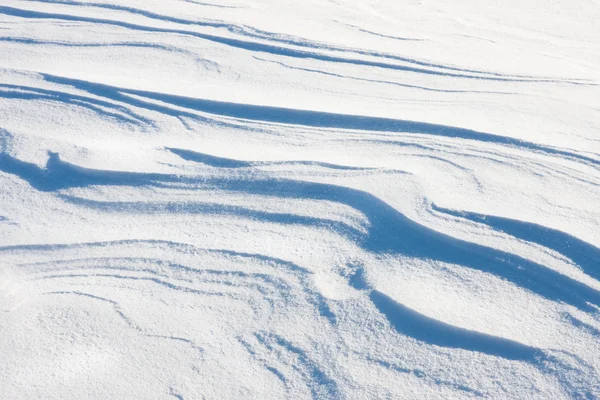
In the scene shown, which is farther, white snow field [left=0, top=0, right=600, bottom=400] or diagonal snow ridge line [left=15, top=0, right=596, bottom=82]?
diagonal snow ridge line [left=15, top=0, right=596, bottom=82]

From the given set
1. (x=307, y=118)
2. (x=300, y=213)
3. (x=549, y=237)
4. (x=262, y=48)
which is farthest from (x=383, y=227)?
(x=262, y=48)

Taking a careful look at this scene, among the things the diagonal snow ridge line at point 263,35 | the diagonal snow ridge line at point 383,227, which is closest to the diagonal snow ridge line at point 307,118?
the diagonal snow ridge line at point 383,227

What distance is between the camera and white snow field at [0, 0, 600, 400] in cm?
111

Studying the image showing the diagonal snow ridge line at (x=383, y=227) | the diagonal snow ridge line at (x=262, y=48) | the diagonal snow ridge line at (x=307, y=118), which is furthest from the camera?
the diagonal snow ridge line at (x=262, y=48)

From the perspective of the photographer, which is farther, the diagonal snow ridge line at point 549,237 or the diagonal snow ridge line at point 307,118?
the diagonal snow ridge line at point 307,118

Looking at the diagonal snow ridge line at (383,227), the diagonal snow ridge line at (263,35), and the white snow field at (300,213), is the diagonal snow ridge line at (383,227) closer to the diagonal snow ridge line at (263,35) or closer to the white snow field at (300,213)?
the white snow field at (300,213)

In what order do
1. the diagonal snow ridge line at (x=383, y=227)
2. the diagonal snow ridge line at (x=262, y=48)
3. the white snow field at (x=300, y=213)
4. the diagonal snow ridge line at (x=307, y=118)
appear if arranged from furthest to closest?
the diagonal snow ridge line at (x=262, y=48)
the diagonal snow ridge line at (x=307, y=118)
the diagonal snow ridge line at (x=383, y=227)
the white snow field at (x=300, y=213)

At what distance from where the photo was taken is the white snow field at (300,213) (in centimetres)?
111

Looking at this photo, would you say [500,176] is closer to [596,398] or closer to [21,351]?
[596,398]

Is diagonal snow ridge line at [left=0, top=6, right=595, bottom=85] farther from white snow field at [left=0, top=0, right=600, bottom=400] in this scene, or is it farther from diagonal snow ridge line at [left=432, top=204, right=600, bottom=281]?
diagonal snow ridge line at [left=432, top=204, right=600, bottom=281]

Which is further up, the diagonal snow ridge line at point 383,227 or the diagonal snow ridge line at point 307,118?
the diagonal snow ridge line at point 307,118

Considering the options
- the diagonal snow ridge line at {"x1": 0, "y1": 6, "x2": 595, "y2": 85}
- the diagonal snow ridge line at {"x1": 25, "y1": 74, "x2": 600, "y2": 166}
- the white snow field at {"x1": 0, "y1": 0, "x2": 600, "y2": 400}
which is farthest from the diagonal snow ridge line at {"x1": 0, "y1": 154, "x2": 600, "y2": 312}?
the diagonal snow ridge line at {"x1": 0, "y1": 6, "x2": 595, "y2": 85}

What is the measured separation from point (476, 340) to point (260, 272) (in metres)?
0.47

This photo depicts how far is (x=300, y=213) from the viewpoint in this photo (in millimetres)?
1450
